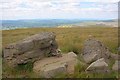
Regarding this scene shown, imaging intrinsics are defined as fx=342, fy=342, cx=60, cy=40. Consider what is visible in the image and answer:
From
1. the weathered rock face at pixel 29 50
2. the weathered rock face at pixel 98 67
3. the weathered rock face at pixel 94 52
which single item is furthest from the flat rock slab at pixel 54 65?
the weathered rock face at pixel 98 67

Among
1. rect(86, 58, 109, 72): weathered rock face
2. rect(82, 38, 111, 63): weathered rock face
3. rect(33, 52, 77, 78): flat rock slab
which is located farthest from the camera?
rect(82, 38, 111, 63): weathered rock face

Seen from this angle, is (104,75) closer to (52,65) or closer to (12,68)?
(52,65)

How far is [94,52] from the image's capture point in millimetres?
19891

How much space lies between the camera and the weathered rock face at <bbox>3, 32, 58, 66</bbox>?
63.0 ft

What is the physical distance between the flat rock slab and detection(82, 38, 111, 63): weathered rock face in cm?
84

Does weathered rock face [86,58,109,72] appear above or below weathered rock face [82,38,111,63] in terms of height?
below

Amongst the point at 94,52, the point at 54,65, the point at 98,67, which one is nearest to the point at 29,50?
the point at 54,65

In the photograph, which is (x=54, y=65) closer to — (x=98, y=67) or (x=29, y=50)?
(x=29, y=50)

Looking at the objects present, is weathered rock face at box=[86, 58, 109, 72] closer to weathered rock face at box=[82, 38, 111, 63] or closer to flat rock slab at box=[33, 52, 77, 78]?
flat rock slab at box=[33, 52, 77, 78]

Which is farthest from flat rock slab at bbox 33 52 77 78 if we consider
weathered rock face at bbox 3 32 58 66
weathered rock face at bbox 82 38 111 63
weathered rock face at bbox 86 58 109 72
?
weathered rock face at bbox 86 58 109 72

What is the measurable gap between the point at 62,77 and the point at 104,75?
2122 mm

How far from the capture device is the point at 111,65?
61.9 ft

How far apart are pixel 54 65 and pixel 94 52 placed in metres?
2.90

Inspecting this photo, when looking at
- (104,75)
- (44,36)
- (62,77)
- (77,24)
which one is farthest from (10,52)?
(77,24)
